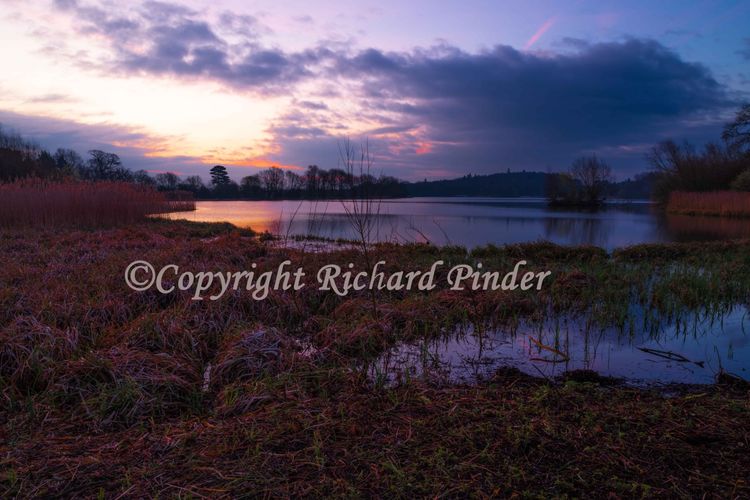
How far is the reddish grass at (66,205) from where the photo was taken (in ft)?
45.8

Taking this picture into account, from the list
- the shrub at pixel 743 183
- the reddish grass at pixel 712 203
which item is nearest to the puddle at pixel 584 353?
the reddish grass at pixel 712 203

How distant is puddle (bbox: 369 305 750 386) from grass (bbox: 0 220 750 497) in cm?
26

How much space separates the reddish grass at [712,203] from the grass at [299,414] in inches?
1195

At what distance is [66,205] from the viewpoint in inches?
591

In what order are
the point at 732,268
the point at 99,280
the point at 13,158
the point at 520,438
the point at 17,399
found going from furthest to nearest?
the point at 13,158
the point at 732,268
the point at 99,280
the point at 17,399
the point at 520,438

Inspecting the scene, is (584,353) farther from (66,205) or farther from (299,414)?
(66,205)

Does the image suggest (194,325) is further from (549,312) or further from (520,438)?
(549,312)

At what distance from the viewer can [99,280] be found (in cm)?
615

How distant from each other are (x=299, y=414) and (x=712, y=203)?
37440mm

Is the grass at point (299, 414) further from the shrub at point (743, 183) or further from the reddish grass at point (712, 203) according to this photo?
the shrub at point (743, 183)

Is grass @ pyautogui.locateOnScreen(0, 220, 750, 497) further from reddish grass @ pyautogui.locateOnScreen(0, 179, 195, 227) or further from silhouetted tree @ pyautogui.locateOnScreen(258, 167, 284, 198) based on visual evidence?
silhouetted tree @ pyautogui.locateOnScreen(258, 167, 284, 198)

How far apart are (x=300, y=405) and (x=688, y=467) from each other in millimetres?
2301

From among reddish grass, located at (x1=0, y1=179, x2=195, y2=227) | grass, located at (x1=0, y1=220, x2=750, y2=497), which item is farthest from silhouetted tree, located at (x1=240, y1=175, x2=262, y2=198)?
grass, located at (x1=0, y1=220, x2=750, y2=497)

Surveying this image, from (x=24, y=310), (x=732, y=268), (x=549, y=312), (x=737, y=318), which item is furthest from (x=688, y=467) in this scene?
(x=732, y=268)
